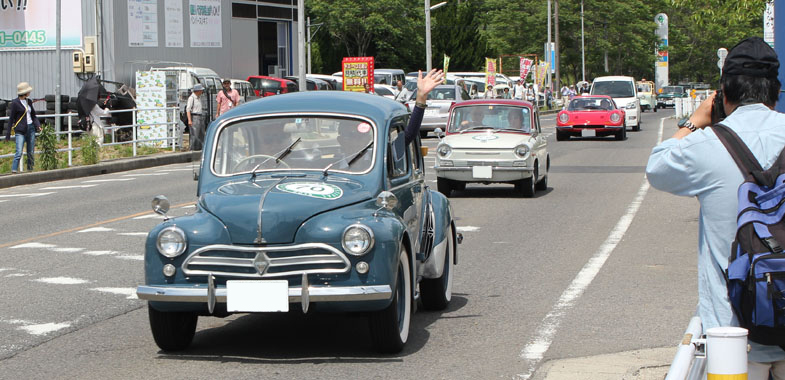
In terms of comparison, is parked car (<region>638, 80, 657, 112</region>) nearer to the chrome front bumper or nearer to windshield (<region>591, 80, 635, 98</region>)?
windshield (<region>591, 80, 635, 98</region>)

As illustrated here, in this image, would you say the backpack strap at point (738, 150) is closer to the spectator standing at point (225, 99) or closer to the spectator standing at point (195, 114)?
the spectator standing at point (225, 99)

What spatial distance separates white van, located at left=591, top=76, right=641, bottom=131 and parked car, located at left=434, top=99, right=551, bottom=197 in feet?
79.1

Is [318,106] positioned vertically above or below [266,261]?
above

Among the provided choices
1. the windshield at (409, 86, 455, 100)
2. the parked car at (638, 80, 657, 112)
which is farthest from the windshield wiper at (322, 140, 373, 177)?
the parked car at (638, 80, 657, 112)

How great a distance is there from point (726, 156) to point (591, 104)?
32474 millimetres

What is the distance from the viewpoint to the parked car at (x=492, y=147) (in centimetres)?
1736

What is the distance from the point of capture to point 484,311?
27.9 ft

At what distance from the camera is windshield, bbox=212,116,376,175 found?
7.83 metres

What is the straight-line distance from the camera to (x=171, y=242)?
6777 millimetres

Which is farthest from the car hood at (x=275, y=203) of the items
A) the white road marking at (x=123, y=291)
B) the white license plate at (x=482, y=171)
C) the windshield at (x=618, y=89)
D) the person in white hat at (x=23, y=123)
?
the windshield at (x=618, y=89)

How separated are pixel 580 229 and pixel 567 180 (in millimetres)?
7724

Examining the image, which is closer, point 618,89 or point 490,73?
point 618,89

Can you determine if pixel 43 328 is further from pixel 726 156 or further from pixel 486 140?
pixel 486 140

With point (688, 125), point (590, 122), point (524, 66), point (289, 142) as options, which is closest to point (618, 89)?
point (590, 122)
